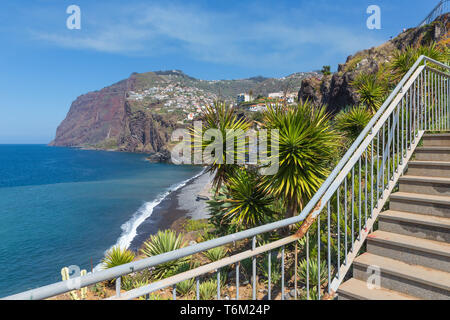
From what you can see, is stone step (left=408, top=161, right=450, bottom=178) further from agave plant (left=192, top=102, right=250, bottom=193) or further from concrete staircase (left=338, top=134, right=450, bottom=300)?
agave plant (left=192, top=102, right=250, bottom=193)

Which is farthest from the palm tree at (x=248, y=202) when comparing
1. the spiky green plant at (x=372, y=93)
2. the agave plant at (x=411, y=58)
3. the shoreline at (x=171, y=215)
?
the shoreline at (x=171, y=215)

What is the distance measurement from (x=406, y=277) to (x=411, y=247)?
413 mm

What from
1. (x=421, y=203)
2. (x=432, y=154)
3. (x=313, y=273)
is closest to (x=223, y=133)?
(x=313, y=273)

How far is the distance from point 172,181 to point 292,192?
42.1 meters

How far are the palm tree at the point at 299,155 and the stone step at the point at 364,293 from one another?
2604mm

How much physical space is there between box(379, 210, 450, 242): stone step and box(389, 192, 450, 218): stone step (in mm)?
72

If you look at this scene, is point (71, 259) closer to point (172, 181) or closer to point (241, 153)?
point (241, 153)

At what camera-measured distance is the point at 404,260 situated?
10.1 feet

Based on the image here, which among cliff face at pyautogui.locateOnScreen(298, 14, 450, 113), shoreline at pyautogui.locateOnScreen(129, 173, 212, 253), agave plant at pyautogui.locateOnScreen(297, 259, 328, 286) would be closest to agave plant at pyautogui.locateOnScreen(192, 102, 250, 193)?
agave plant at pyautogui.locateOnScreen(297, 259, 328, 286)

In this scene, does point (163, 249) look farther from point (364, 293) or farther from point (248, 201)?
point (364, 293)

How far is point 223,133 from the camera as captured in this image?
732 cm

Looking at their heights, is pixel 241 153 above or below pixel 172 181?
above
